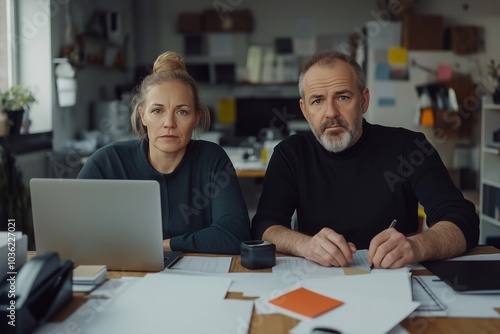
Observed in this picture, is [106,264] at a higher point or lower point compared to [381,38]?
lower

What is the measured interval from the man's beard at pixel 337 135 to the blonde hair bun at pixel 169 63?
567mm

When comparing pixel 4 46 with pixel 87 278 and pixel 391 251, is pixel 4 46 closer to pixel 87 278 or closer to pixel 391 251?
pixel 87 278

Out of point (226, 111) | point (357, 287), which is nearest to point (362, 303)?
point (357, 287)

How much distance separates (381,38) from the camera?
18.1ft

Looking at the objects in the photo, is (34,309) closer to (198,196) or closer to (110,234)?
(110,234)

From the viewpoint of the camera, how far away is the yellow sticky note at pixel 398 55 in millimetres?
5410

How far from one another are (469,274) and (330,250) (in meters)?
0.34

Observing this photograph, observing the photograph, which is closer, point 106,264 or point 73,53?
point 106,264

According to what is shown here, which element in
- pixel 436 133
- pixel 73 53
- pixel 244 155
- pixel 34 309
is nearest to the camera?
pixel 34 309

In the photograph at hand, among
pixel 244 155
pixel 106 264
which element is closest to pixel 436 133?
pixel 244 155

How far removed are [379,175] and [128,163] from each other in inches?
33.5

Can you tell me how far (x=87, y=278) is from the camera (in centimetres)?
135

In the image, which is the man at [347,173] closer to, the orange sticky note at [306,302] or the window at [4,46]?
the orange sticky note at [306,302]

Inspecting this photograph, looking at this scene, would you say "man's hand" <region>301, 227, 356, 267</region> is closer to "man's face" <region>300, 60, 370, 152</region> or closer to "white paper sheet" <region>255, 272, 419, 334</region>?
"white paper sheet" <region>255, 272, 419, 334</region>
